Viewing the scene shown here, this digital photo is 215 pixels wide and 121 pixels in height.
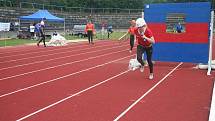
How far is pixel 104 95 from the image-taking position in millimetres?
9625

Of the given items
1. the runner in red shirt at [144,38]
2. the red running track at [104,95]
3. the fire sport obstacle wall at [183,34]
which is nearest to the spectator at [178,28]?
the fire sport obstacle wall at [183,34]

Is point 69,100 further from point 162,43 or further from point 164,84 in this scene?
point 162,43

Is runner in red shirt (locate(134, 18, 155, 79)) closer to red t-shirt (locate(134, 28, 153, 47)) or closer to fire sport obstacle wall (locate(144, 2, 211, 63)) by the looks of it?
red t-shirt (locate(134, 28, 153, 47))

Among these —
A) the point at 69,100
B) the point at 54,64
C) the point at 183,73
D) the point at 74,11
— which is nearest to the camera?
the point at 69,100

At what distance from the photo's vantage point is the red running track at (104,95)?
7742 mm

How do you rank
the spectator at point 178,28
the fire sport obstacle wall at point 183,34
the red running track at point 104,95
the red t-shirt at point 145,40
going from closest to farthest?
the red running track at point 104,95, the red t-shirt at point 145,40, the fire sport obstacle wall at point 183,34, the spectator at point 178,28

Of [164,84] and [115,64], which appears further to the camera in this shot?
[115,64]

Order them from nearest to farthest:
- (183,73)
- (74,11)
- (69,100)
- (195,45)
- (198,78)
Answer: (69,100), (198,78), (183,73), (195,45), (74,11)

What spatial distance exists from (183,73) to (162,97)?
440 cm

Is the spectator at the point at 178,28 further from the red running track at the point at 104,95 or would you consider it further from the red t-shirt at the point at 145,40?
the red t-shirt at the point at 145,40

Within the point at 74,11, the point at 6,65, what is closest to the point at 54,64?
the point at 6,65

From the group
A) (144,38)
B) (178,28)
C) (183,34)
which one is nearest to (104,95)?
(144,38)

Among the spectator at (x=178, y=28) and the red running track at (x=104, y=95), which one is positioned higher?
the spectator at (x=178, y=28)

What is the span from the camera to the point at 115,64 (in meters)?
16.4
